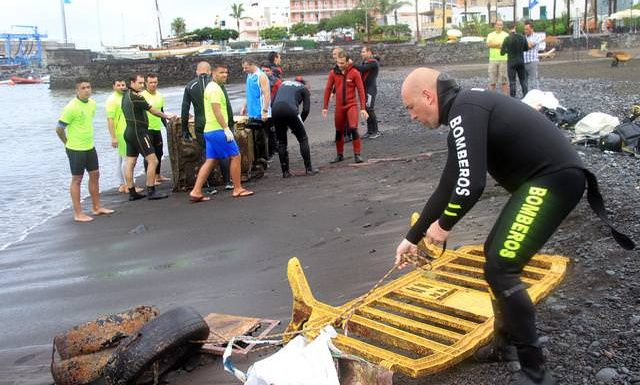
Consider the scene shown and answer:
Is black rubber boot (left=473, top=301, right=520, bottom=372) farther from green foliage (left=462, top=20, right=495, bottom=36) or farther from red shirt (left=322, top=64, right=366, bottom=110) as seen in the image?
green foliage (left=462, top=20, right=495, bottom=36)

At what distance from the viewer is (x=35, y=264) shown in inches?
270

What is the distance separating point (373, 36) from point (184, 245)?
71991mm

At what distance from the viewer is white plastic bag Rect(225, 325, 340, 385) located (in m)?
2.93

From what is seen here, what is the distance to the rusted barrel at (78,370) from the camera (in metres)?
3.71

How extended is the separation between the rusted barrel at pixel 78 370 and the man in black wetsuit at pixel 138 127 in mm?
5897

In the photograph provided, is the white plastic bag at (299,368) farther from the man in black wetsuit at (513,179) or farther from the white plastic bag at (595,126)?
the white plastic bag at (595,126)

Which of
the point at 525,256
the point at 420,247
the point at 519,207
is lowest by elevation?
the point at 420,247

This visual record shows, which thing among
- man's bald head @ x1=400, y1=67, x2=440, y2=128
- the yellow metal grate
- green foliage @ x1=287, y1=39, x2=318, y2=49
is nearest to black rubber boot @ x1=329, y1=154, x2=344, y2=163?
the yellow metal grate

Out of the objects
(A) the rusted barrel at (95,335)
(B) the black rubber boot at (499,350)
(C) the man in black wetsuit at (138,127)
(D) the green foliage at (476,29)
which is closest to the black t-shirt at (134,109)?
(C) the man in black wetsuit at (138,127)

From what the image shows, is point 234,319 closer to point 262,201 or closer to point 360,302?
point 360,302

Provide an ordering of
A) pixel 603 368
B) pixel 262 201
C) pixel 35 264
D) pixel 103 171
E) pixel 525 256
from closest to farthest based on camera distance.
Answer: pixel 525 256, pixel 603 368, pixel 35 264, pixel 262 201, pixel 103 171

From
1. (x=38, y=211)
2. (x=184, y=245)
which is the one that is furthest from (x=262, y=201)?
(x=38, y=211)

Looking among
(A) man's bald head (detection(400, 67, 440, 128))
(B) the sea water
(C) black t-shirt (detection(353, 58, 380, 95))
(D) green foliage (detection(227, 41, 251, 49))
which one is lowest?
(B) the sea water

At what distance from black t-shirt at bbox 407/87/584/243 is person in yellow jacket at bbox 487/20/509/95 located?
11983 mm
